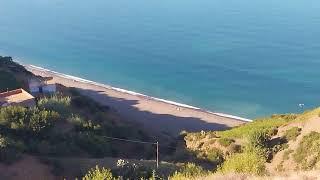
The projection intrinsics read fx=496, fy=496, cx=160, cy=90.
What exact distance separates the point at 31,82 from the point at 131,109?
15.9 m

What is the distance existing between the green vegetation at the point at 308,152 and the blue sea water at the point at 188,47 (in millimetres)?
33589

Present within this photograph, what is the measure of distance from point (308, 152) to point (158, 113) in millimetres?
32114

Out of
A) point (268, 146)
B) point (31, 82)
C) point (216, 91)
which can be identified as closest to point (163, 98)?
point (216, 91)

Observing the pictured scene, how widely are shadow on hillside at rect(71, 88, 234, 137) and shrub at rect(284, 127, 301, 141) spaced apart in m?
18.8

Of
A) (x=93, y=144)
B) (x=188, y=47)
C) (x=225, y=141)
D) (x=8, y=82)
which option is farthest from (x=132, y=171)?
(x=188, y=47)

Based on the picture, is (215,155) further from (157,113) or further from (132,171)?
(157,113)

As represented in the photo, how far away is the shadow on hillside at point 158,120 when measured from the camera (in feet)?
164

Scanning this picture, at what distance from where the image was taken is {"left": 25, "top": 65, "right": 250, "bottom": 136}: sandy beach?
51.2 m

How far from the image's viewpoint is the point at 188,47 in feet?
309

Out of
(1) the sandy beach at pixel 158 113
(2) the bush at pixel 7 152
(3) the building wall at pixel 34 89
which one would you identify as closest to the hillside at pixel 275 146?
(2) the bush at pixel 7 152

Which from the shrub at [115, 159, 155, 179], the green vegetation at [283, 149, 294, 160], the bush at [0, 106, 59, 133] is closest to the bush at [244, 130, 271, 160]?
the green vegetation at [283, 149, 294, 160]

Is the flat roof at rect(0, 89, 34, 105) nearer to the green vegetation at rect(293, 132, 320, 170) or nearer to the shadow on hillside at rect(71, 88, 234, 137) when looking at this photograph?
the shadow on hillside at rect(71, 88, 234, 137)

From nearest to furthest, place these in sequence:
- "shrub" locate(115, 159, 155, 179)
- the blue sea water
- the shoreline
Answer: "shrub" locate(115, 159, 155, 179), the shoreline, the blue sea water

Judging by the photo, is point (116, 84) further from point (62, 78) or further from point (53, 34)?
point (53, 34)
